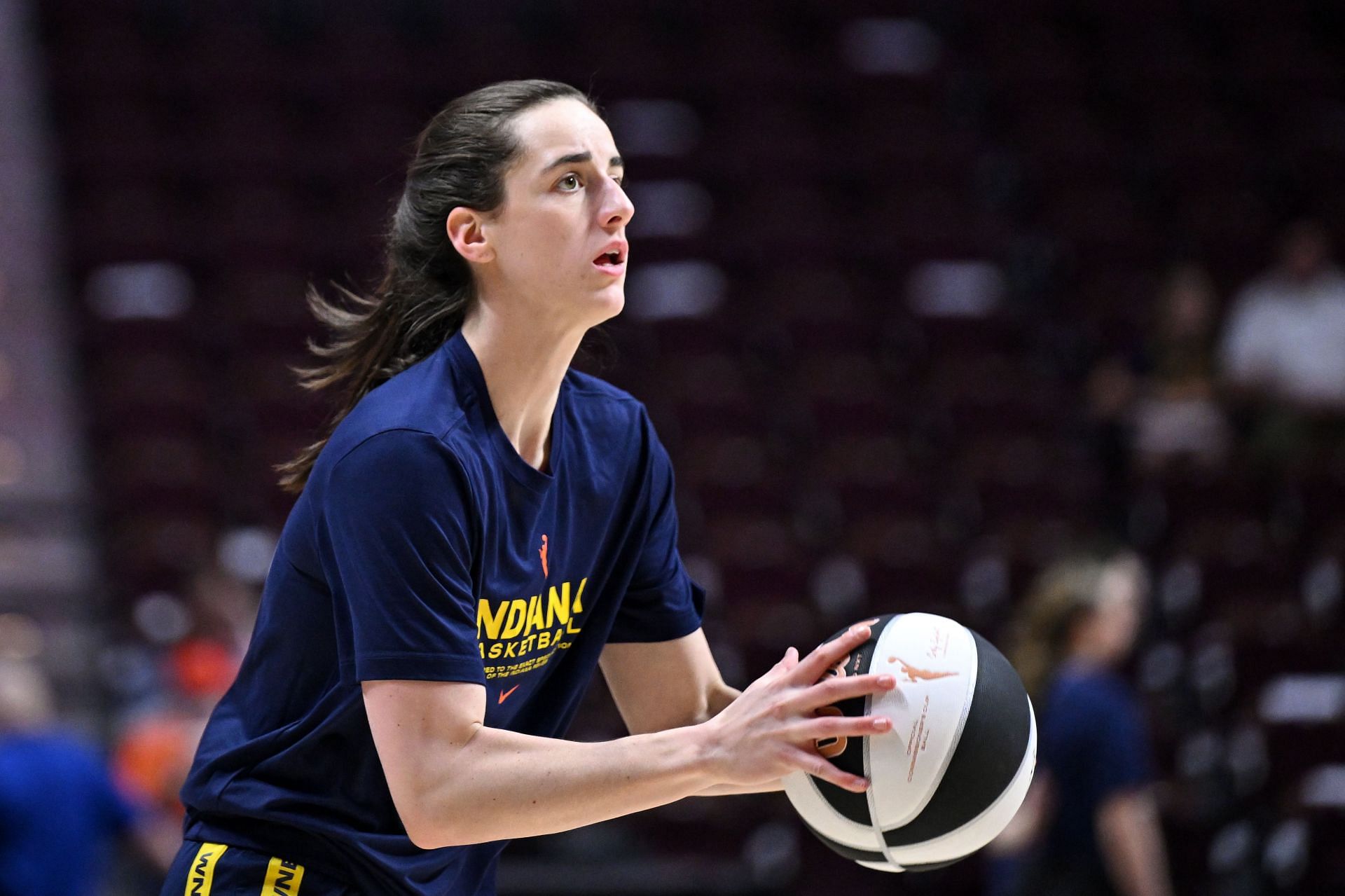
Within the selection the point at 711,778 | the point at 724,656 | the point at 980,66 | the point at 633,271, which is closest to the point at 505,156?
the point at 711,778

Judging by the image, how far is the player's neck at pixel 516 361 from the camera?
2.43 metres

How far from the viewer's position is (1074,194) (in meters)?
10.0

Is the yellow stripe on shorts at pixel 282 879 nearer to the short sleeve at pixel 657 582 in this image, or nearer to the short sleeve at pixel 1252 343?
the short sleeve at pixel 657 582

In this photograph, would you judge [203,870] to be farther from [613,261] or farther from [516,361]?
[613,261]

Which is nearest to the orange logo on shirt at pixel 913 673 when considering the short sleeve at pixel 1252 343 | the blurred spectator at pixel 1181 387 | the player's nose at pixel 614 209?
the player's nose at pixel 614 209

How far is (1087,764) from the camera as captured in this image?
5.12 meters

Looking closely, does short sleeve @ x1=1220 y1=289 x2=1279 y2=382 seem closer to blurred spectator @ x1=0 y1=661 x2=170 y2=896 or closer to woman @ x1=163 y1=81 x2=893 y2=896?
blurred spectator @ x1=0 y1=661 x2=170 y2=896

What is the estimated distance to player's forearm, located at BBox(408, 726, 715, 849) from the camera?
2139 mm

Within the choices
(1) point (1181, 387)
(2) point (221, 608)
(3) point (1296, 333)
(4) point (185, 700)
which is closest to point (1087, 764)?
(1) point (1181, 387)

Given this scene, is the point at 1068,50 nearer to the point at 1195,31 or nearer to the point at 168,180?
the point at 1195,31

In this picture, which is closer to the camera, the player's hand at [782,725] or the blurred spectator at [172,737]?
the player's hand at [782,725]

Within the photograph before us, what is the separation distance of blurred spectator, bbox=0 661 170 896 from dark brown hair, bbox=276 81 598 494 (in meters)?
3.27

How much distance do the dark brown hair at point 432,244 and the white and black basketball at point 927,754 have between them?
0.87m

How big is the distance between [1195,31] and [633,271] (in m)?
4.54
